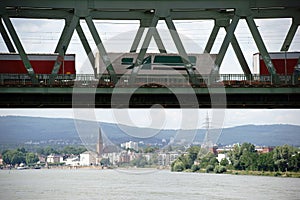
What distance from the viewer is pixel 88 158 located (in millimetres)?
152000

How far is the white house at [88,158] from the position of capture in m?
146

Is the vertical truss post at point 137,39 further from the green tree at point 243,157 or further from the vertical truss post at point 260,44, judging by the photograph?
the green tree at point 243,157

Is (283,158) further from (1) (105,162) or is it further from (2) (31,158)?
(2) (31,158)

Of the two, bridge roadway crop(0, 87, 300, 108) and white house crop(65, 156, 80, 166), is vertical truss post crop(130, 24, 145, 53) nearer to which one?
bridge roadway crop(0, 87, 300, 108)

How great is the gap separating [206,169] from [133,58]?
2486 inches

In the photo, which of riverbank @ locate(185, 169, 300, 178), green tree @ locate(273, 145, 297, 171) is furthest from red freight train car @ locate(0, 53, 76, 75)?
green tree @ locate(273, 145, 297, 171)

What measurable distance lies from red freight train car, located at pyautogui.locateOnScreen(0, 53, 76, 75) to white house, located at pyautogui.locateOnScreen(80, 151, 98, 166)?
103 m

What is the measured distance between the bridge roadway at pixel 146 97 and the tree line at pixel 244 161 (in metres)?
55.4

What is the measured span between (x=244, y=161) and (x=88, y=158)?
55032 millimetres

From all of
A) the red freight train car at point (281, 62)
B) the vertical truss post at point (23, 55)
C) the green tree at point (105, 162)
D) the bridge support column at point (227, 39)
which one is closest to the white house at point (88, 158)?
the green tree at point (105, 162)

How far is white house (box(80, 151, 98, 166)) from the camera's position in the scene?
145500mm

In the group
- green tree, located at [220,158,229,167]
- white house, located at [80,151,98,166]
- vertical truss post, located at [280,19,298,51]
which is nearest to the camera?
vertical truss post, located at [280,19,298,51]

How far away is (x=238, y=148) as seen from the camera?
398 ft

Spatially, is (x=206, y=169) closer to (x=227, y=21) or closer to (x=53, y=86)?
(x=227, y=21)
